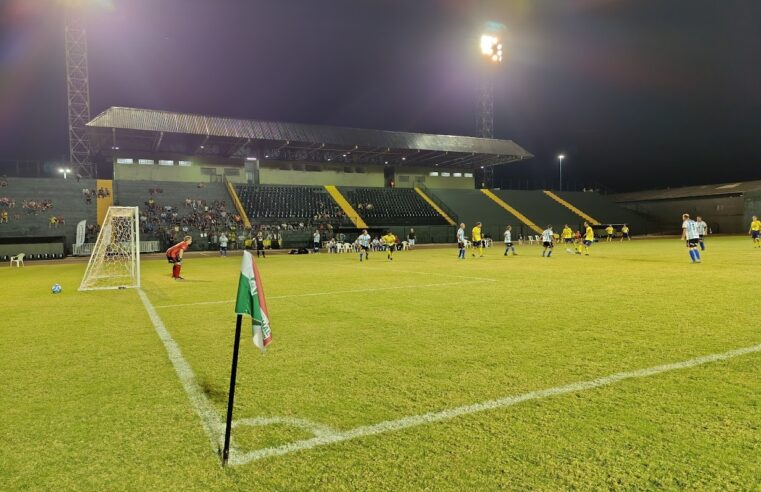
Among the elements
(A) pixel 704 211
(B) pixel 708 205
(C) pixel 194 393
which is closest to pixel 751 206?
(B) pixel 708 205

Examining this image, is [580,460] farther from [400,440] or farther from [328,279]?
[328,279]

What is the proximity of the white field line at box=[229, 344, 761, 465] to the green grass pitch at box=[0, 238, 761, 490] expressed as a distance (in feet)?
0.25

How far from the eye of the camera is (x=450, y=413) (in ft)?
13.5

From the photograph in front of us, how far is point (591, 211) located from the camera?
6109 centimetres

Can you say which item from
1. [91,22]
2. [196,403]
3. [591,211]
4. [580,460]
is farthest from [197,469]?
[591,211]

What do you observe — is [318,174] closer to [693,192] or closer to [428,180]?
[428,180]

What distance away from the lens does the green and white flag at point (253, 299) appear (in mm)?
3504

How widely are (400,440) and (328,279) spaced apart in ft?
41.7

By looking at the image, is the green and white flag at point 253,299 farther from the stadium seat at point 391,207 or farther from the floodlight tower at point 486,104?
the floodlight tower at point 486,104

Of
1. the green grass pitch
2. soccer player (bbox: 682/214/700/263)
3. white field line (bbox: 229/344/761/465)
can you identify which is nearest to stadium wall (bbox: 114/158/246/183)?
the green grass pitch

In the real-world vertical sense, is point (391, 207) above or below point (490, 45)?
below

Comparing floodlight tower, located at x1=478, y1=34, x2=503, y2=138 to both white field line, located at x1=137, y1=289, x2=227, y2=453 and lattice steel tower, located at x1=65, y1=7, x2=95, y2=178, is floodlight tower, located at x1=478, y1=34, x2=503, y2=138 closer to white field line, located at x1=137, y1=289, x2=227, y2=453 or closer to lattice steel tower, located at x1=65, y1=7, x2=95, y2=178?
lattice steel tower, located at x1=65, y1=7, x2=95, y2=178

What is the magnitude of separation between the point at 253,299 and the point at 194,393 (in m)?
1.90

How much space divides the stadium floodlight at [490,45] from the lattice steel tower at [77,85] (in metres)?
38.5
